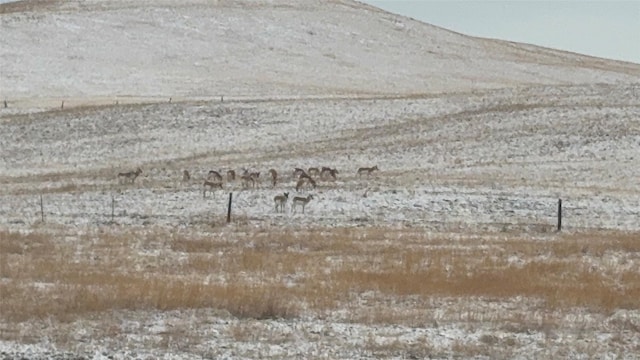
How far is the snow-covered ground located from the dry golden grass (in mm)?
776

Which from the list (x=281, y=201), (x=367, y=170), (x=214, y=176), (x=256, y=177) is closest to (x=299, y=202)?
(x=281, y=201)

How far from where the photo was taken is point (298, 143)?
53.4 meters

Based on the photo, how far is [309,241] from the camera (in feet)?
89.1

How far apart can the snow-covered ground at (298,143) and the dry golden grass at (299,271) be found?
0.78 meters

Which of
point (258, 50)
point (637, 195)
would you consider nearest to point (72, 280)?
point (637, 195)

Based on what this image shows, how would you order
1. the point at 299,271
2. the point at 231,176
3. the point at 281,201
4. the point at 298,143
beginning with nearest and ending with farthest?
the point at 299,271 → the point at 281,201 → the point at 231,176 → the point at 298,143

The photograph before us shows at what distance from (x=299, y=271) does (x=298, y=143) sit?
31.5 m

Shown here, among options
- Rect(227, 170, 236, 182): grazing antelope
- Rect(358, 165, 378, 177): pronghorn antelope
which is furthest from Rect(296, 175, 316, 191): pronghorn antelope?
Rect(358, 165, 378, 177): pronghorn antelope

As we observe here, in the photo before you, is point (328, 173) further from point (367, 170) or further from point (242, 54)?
point (242, 54)

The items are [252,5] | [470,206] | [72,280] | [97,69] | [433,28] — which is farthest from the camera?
[433,28]

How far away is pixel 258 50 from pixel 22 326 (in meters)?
74.6

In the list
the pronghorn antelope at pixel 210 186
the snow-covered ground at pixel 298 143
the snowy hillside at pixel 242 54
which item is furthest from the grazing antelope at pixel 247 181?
the snowy hillside at pixel 242 54

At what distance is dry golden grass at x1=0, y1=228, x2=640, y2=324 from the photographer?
17609mm

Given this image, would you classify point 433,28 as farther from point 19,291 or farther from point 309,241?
point 19,291
